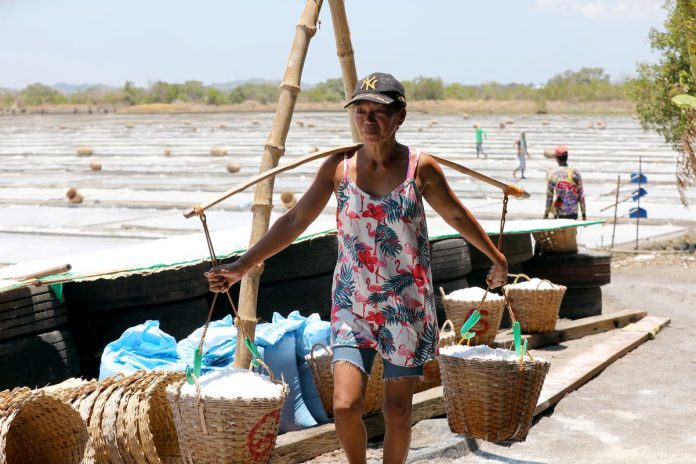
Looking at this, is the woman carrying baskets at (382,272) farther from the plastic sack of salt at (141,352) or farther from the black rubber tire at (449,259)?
the black rubber tire at (449,259)

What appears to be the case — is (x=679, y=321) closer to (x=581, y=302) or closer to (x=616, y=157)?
(x=581, y=302)

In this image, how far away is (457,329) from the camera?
26.0 ft

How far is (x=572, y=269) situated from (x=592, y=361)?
1.78 m

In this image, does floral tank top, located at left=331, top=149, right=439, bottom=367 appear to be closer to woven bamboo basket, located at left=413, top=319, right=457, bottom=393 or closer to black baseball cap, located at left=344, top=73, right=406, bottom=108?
black baseball cap, located at left=344, top=73, right=406, bottom=108

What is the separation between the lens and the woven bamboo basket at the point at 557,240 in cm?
983

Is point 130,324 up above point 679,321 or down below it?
above

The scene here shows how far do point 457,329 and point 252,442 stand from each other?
3.78 metres

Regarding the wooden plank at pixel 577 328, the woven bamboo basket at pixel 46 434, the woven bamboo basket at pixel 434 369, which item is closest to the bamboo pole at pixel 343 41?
the woven bamboo basket at pixel 434 369

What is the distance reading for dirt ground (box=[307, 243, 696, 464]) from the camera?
19.5 ft

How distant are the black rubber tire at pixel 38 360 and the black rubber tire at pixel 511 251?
4.16m

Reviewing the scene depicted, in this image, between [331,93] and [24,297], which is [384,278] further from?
[331,93]

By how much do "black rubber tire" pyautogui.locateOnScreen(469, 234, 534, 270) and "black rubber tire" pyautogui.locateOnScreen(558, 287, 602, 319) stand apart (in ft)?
2.12

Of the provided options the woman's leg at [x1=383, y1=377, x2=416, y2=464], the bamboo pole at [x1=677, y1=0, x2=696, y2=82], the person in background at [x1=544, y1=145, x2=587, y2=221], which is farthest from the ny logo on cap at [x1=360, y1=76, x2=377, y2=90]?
the person in background at [x1=544, y1=145, x2=587, y2=221]

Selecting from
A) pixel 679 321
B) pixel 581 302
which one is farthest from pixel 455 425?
pixel 679 321
